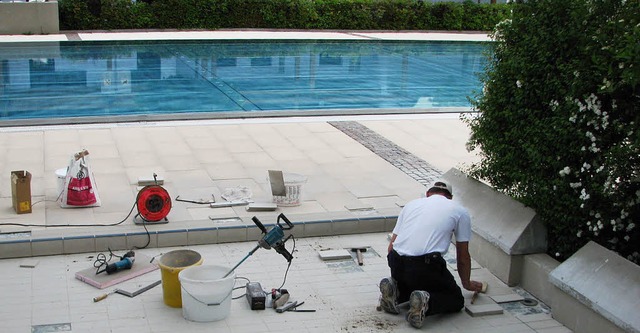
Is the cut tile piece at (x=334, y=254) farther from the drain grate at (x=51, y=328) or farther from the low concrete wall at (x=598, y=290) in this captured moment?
the drain grate at (x=51, y=328)

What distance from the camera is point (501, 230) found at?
6.91 metres

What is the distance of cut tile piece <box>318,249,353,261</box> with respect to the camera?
721cm

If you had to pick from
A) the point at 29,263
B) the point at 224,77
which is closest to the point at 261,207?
the point at 29,263

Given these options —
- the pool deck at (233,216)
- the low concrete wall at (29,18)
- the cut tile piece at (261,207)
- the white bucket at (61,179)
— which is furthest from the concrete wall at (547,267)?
the low concrete wall at (29,18)

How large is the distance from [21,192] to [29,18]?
16297mm

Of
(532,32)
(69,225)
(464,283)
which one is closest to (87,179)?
(69,225)

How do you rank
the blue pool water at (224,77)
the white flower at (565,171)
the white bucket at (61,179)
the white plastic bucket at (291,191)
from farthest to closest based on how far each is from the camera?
the blue pool water at (224,77), the white plastic bucket at (291,191), the white bucket at (61,179), the white flower at (565,171)

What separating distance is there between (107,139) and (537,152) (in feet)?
20.3

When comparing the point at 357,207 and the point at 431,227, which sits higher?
the point at 431,227

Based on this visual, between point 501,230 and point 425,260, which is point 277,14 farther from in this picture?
point 425,260

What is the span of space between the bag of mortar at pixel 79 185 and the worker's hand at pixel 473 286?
12.3ft

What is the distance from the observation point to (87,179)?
7.82m

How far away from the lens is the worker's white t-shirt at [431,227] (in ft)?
19.7

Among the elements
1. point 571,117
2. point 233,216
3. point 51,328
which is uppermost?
point 571,117
